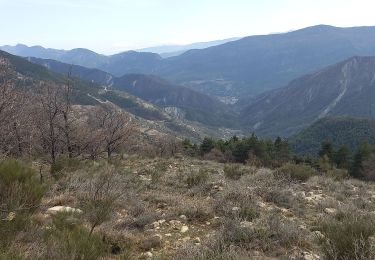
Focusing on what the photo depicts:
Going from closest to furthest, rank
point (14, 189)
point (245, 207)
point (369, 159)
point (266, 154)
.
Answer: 1. point (14, 189)
2. point (245, 207)
3. point (369, 159)
4. point (266, 154)

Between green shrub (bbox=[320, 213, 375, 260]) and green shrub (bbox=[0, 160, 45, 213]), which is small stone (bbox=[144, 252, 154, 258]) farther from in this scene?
green shrub (bbox=[320, 213, 375, 260])

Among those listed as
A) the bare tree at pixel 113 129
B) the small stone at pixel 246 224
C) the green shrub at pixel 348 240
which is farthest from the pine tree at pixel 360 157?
the green shrub at pixel 348 240

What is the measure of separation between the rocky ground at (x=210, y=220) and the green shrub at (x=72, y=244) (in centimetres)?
29

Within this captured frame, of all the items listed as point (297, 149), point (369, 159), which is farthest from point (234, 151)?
point (297, 149)

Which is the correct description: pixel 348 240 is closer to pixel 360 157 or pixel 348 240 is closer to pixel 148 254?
pixel 148 254

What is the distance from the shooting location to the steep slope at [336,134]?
14550 cm

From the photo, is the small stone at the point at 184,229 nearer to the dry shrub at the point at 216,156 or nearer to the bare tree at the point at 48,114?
the bare tree at the point at 48,114

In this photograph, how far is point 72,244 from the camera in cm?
453

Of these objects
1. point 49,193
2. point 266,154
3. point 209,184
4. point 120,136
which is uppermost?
point 49,193

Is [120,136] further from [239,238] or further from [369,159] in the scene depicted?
[369,159]

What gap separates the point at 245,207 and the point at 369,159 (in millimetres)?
46062

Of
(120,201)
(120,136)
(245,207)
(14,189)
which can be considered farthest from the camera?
(120,136)

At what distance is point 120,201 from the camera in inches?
356

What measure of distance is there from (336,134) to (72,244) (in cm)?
16421
